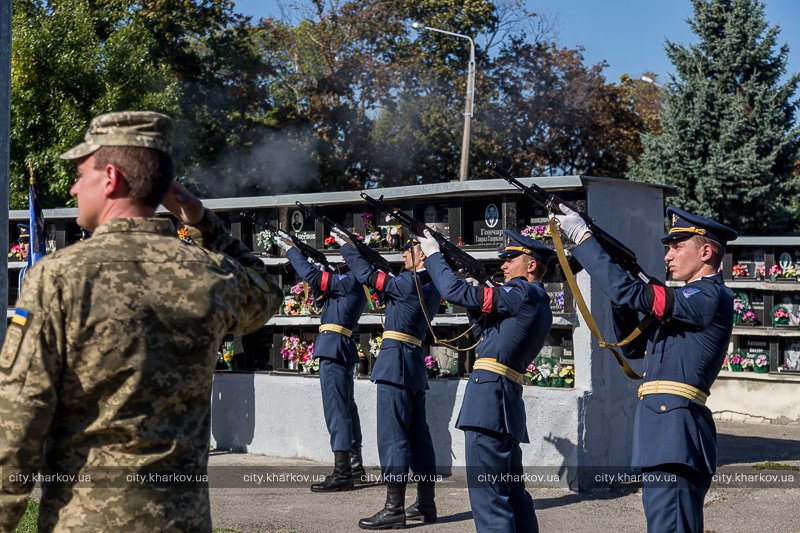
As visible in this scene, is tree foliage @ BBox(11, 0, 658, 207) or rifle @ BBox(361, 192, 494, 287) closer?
rifle @ BBox(361, 192, 494, 287)

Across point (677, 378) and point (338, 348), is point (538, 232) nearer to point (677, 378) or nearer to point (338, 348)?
point (338, 348)

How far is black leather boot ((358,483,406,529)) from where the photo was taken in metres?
7.75

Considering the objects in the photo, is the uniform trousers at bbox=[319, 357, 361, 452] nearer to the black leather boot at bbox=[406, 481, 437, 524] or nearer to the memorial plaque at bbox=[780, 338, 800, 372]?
the black leather boot at bbox=[406, 481, 437, 524]

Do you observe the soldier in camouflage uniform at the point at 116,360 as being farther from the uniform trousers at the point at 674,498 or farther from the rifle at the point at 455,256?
the rifle at the point at 455,256

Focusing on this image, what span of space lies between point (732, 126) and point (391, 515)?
58.7ft

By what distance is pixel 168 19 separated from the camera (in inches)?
1055

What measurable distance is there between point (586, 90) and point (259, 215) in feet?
72.9

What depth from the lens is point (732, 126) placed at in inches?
919

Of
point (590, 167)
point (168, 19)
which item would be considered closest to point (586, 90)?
point (590, 167)

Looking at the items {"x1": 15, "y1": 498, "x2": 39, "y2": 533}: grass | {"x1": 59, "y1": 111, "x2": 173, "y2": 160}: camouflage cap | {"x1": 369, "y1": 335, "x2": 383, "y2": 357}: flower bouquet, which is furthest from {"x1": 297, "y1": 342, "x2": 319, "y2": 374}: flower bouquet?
{"x1": 59, "y1": 111, "x2": 173, "y2": 160}: camouflage cap

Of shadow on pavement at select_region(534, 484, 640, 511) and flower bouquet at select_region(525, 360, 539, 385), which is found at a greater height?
flower bouquet at select_region(525, 360, 539, 385)

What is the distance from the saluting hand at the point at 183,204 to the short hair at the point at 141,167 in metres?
0.22

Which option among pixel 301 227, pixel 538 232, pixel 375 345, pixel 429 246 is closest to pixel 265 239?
pixel 301 227

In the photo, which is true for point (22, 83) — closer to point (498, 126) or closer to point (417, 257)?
point (417, 257)
